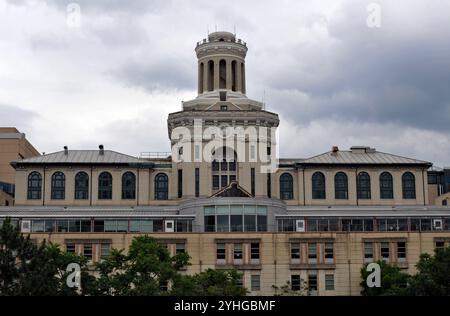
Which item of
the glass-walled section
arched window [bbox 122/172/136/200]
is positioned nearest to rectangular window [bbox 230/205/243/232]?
the glass-walled section

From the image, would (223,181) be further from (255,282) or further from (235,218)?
(255,282)

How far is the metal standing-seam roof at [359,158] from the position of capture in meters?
129

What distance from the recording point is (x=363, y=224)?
108m

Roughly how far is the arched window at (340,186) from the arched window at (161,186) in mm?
25800

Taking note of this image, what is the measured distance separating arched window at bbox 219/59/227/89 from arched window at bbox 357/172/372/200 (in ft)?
86.8

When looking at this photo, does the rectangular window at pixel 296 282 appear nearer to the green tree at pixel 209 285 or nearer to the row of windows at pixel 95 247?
the row of windows at pixel 95 247

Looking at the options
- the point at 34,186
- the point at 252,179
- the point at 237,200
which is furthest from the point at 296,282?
the point at 34,186

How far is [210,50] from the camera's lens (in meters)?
136

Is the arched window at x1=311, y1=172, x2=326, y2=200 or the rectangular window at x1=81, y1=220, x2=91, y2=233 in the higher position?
the arched window at x1=311, y1=172, x2=326, y2=200

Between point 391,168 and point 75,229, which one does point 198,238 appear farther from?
point 391,168

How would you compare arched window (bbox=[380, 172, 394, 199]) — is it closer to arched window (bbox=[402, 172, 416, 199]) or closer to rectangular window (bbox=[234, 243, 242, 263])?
arched window (bbox=[402, 172, 416, 199])

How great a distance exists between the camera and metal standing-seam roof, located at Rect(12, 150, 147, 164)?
127562mm

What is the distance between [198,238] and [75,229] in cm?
1694

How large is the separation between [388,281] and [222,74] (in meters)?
57.4
